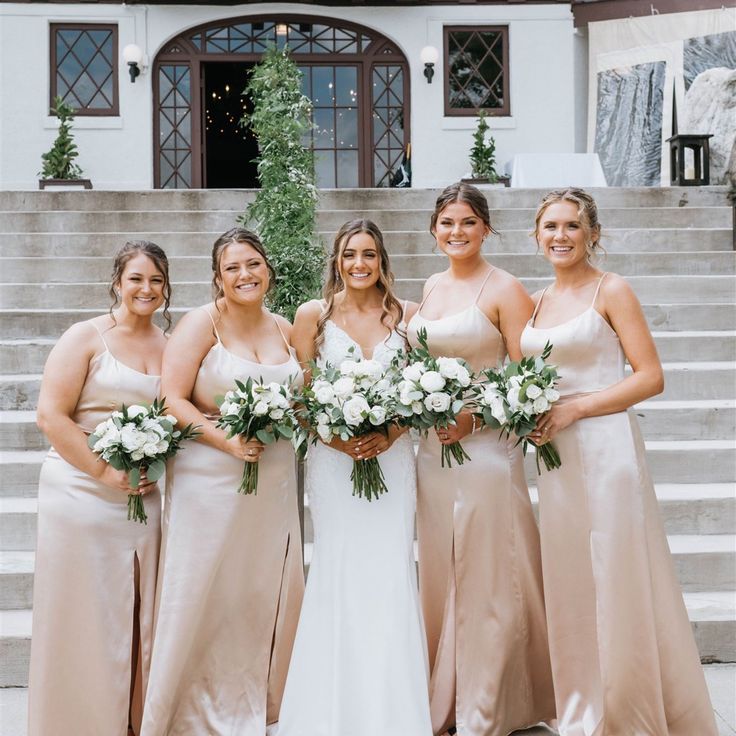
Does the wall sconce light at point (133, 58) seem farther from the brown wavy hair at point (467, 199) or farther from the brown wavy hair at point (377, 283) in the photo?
the brown wavy hair at point (467, 199)

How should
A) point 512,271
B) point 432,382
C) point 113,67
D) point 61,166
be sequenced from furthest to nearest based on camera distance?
1. point 113,67
2. point 61,166
3. point 512,271
4. point 432,382

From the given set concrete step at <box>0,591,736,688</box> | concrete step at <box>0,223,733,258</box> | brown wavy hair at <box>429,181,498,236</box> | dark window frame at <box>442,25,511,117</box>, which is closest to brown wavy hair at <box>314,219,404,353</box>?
brown wavy hair at <box>429,181,498,236</box>

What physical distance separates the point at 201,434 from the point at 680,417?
13.8 ft

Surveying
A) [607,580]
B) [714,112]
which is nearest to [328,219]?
[607,580]

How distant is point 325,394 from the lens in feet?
11.4

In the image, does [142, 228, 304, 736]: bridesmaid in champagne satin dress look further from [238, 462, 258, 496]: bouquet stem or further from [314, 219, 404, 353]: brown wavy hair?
[314, 219, 404, 353]: brown wavy hair

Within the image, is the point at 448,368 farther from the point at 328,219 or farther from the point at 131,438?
the point at 328,219

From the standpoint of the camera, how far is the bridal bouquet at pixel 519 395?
337 centimetres

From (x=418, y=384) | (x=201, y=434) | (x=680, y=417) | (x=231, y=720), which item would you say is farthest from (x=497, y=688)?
(x=680, y=417)

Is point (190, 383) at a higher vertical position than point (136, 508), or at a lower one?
higher

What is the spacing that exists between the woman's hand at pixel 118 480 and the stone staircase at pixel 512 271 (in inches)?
66.4

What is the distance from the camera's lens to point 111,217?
973 cm

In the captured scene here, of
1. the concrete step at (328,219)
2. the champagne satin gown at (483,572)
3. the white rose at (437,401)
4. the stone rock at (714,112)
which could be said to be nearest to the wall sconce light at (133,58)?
the concrete step at (328,219)

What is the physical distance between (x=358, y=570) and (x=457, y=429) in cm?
77
